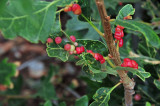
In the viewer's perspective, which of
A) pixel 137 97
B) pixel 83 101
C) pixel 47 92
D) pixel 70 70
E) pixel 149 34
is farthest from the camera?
pixel 70 70

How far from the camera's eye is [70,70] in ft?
8.85

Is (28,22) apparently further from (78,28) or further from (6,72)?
(6,72)

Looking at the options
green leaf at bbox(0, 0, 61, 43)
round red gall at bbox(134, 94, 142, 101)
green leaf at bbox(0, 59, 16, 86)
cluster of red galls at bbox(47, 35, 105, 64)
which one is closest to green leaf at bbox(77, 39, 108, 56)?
cluster of red galls at bbox(47, 35, 105, 64)

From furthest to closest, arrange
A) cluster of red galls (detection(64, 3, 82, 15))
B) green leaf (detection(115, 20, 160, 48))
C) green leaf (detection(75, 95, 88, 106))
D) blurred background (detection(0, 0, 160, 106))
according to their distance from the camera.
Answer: blurred background (detection(0, 0, 160, 106)) → green leaf (detection(75, 95, 88, 106)) → cluster of red galls (detection(64, 3, 82, 15)) → green leaf (detection(115, 20, 160, 48))

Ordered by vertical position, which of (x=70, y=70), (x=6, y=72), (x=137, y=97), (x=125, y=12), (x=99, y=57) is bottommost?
(x=70, y=70)

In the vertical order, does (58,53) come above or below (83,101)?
above

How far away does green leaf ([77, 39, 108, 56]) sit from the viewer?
3.27 feet

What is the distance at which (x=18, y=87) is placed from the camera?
2.20 metres

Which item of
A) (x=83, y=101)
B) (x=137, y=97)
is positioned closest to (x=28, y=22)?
(x=83, y=101)

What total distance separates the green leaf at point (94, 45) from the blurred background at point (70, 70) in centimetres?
11

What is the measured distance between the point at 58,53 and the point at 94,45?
0.51 ft

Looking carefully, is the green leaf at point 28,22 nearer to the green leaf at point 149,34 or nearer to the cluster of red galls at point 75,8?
the cluster of red galls at point 75,8

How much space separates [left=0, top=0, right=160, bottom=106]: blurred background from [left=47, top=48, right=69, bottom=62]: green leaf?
0.14m

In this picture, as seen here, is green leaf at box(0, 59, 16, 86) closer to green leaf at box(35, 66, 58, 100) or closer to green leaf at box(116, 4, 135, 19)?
green leaf at box(35, 66, 58, 100)
